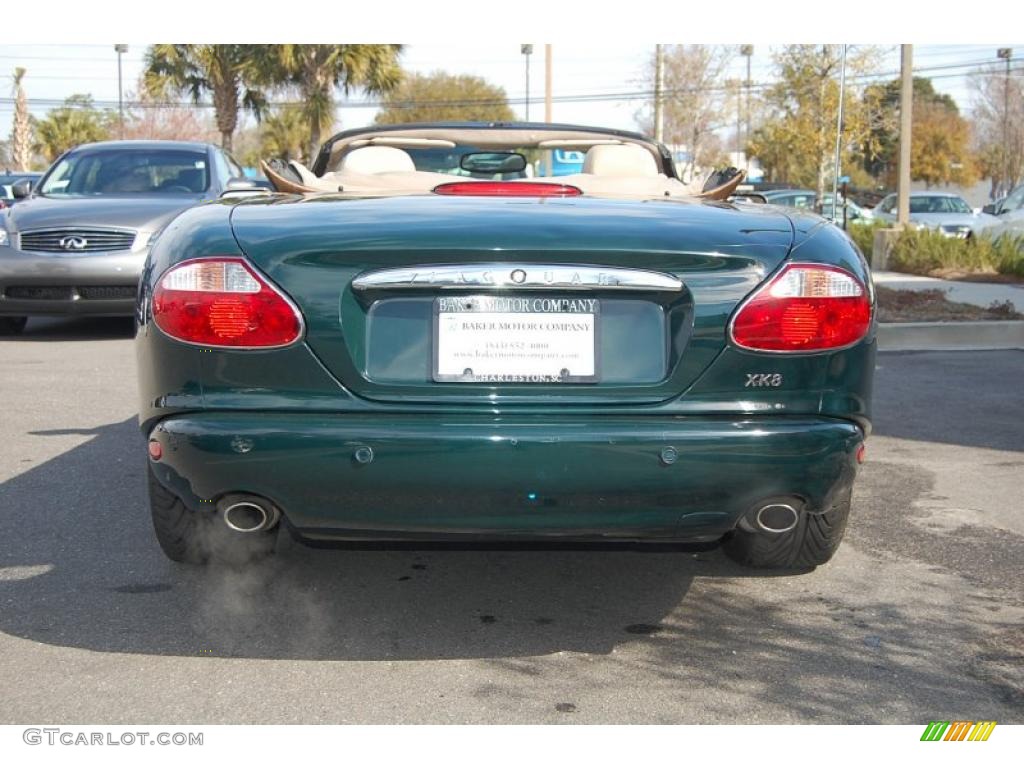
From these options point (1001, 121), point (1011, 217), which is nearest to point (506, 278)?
point (1011, 217)

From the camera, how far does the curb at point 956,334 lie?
10.8 metres

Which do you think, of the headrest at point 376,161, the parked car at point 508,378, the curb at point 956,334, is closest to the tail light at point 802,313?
the parked car at point 508,378

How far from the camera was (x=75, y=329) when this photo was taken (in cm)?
1145

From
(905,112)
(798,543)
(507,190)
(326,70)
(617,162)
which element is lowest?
(798,543)

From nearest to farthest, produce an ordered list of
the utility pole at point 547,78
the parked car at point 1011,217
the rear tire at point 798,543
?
the rear tire at point 798,543
the parked car at point 1011,217
the utility pole at point 547,78

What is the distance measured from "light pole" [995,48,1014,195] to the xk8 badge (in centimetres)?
5698

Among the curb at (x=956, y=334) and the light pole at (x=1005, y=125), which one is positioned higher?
the light pole at (x=1005, y=125)

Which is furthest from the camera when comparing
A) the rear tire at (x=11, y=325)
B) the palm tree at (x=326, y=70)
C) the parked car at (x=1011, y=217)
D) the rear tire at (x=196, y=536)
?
the palm tree at (x=326, y=70)

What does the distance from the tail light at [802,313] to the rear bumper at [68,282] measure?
7.75 meters

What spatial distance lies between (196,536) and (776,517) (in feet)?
5.90

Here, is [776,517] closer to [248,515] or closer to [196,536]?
[248,515]

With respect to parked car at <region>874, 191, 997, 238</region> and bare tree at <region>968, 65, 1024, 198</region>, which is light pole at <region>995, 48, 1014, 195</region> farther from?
parked car at <region>874, 191, 997, 238</region>

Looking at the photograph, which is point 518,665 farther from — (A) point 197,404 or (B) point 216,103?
(B) point 216,103

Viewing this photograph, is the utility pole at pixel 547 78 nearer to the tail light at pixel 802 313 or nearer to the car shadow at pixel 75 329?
the car shadow at pixel 75 329
